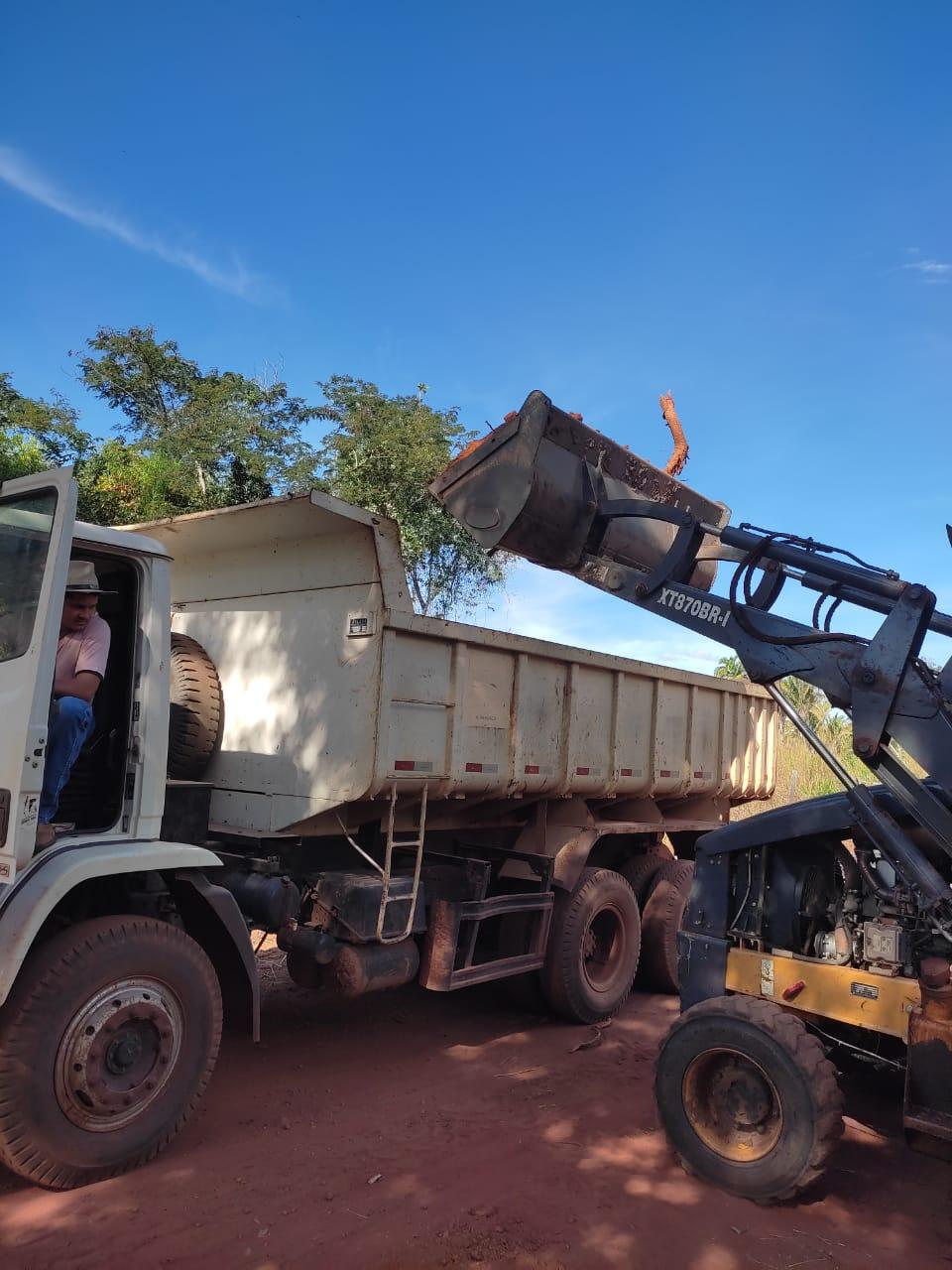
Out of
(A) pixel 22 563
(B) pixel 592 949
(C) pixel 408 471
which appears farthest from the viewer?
(C) pixel 408 471

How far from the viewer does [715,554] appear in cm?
439

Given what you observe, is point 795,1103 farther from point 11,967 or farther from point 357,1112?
point 11,967

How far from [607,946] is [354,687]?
3144mm

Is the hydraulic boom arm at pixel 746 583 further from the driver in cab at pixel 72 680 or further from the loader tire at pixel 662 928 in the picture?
the loader tire at pixel 662 928

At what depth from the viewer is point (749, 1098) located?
378 centimetres

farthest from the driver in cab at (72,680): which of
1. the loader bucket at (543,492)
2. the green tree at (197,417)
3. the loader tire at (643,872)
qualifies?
the green tree at (197,417)

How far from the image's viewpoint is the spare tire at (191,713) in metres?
5.18

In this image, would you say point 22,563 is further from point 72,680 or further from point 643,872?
point 643,872

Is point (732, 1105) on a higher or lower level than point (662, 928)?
lower

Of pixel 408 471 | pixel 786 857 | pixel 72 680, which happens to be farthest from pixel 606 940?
pixel 408 471

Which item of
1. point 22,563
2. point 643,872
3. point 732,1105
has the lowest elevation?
point 732,1105

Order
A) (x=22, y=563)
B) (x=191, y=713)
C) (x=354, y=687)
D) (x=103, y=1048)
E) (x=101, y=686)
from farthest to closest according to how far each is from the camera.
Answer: (x=191, y=713)
(x=354, y=687)
(x=101, y=686)
(x=22, y=563)
(x=103, y=1048)

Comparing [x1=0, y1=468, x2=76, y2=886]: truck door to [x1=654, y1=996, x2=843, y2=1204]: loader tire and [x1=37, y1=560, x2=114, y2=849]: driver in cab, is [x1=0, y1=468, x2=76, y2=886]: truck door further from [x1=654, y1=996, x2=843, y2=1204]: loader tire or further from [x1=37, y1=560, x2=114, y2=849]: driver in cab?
[x1=654, y1=996, x2=843, y2=1204]: loader tire

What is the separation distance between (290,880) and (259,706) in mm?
1037
